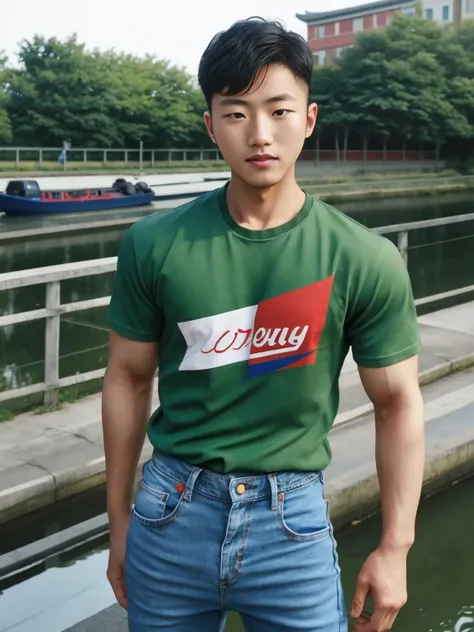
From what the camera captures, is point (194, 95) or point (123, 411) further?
point (194, 95)

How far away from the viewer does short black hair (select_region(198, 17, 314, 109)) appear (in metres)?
1.37

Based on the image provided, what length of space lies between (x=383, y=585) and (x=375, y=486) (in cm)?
208

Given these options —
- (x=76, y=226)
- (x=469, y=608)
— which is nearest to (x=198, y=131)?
(x=76, y=226)

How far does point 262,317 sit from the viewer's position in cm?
138

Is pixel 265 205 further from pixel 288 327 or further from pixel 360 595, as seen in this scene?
pixel 360 595

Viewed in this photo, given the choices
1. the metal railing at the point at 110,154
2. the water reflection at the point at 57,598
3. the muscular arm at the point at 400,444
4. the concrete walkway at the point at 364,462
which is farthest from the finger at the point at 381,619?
the metal railing at the point at 110,154

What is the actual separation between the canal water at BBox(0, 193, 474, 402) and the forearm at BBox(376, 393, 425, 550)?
4856 millimetres

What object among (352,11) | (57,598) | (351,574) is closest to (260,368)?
→ (57,598)

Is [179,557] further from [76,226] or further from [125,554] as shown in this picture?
[76,226]

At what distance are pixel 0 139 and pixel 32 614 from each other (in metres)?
30.3

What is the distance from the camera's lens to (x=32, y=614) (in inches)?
106

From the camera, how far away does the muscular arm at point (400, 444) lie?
4.65 feet

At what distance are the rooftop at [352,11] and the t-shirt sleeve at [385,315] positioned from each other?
230 ft

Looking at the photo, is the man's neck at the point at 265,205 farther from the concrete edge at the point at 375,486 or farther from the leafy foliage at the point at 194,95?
the leafy foliage at the point at 194,95
